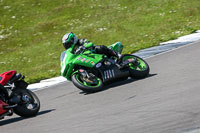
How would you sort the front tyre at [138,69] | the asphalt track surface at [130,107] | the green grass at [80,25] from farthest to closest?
the green grass at [80,25] < the front tyre at [138,69] < the asphalt track surface at [130,107]

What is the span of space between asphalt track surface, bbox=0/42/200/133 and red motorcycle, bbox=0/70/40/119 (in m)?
0.20

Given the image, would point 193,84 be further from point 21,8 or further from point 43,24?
point 21,8

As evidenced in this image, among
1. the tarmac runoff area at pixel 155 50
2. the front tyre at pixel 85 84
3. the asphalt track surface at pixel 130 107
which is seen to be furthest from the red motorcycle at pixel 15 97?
the tarmac runoff area at pixel 155 50

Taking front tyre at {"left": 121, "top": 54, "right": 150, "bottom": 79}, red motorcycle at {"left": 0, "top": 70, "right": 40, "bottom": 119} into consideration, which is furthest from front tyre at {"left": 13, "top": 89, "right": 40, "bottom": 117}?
front tyre at {"left": 121, "top": 54, "right": 150, "bottom": 79}

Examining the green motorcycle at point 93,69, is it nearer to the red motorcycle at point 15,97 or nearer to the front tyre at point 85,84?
the front tyre at point 85,84

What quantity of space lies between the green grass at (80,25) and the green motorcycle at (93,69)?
659 centimetres

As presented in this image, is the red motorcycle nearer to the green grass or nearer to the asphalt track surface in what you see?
the asphalt track surface

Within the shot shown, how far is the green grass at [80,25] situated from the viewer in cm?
2009

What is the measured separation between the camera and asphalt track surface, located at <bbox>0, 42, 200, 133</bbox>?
5.81 meters

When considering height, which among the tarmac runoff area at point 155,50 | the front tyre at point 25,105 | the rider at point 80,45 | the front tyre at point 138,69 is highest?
the rider at point 80,45

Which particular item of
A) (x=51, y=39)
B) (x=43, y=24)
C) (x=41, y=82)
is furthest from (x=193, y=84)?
(x=43, y=24)

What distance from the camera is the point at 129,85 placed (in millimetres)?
9773

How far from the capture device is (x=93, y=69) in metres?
9.95

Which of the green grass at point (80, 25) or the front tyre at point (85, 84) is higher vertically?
the front tyre at point (85, 84)
